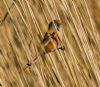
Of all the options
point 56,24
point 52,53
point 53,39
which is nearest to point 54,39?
point 53,39

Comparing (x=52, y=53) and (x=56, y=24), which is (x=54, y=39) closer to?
(x=56, y=24)

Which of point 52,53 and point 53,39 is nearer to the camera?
point 53,39

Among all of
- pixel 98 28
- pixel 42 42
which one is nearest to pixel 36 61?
pixel 42 42

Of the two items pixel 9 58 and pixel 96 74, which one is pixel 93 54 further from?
pixel 9 58

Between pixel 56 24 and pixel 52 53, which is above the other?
pixel 56 24

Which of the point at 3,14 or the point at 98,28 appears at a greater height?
the point at 3,14

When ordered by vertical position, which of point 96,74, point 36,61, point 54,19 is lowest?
point 96,74
